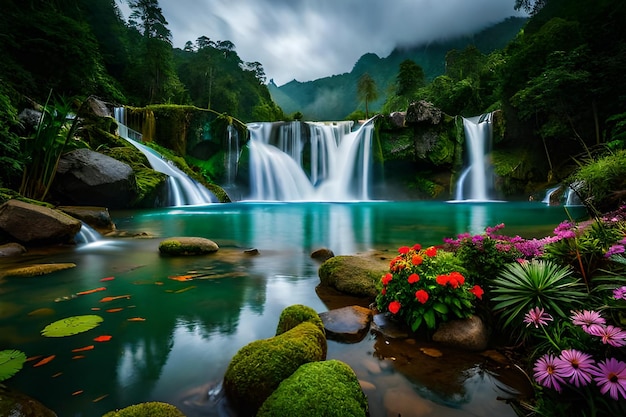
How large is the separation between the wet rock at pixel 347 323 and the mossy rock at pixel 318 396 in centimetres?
95

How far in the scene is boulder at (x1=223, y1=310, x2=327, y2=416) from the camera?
7.09 feet

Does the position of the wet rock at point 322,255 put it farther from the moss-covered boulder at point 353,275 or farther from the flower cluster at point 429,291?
the flower cluster at point 429,291

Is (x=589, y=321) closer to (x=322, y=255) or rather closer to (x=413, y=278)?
(x=413, y=278)

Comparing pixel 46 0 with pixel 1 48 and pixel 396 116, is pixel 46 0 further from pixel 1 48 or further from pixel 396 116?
pixel 396 116

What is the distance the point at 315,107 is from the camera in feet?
563

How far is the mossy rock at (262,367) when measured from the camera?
2.16 metres

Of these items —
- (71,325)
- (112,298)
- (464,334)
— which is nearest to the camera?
(464,334)

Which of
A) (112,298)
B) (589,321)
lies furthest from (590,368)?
(112,298)

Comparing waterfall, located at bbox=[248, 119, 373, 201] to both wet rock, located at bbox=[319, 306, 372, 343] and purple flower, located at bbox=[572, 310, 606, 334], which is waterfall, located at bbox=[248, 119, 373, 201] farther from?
purple flower, located at bbox=[572, 310, 606, 334]

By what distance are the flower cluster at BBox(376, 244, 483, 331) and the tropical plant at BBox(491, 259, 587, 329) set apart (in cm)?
27

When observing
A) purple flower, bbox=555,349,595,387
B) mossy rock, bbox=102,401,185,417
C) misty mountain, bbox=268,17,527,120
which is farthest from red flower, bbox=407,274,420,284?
misty mountain, bbox=268,17,527,120

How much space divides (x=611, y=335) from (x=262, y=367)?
2.01 metres

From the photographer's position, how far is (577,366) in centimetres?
168

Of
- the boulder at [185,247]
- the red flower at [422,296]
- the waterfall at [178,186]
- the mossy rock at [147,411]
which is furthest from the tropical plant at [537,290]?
the waterfall at [178,186]
